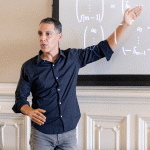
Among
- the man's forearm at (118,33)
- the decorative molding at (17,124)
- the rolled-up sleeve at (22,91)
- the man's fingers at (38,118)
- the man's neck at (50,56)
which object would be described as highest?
the man's forearm at (118,33)

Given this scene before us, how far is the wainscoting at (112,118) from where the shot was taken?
151 centimetres

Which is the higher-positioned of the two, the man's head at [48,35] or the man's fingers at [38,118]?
the man's head at [48,35]

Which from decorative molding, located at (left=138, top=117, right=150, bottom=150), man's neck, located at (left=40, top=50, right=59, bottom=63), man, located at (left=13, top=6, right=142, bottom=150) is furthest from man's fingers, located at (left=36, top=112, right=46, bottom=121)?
decorative molding, located at (left=138, top=117, right=150, bottom=150)

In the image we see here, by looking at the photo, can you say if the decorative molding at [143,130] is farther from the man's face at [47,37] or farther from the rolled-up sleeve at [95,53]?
the man's face at [47,37]

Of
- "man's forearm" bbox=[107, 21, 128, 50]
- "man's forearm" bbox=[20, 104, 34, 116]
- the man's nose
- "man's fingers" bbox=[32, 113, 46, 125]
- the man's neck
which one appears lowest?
"man's fingers" bbox=[32, 113, 46, 125]

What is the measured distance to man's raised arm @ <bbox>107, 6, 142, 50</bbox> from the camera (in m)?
1.33

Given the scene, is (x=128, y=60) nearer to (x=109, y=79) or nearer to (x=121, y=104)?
(x=109, y=79)

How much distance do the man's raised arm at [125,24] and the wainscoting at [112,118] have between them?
0.38 meters

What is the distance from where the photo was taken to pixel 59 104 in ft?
4.00

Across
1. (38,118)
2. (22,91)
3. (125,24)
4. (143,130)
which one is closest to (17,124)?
(22,91)

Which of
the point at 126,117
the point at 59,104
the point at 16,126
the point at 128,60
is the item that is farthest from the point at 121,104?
the point at 16,126

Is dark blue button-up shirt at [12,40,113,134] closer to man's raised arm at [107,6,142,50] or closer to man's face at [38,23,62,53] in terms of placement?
man's face at [38,23,62,53]

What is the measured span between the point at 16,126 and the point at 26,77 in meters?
0.65

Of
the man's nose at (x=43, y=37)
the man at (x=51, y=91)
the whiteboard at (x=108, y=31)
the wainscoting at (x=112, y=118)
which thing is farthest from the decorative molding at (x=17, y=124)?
the man's nose at (x=43, y=37)
